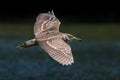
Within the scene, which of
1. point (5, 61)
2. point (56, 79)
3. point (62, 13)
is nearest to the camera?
point (56, 79)

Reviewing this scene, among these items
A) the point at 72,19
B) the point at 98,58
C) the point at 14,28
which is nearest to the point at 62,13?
the point at 72,19

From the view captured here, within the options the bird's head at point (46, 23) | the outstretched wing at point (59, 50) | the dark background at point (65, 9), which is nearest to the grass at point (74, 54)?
the bird's head at point (46, 23)

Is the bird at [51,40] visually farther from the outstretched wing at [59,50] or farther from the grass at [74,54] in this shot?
the grass at [74,54]

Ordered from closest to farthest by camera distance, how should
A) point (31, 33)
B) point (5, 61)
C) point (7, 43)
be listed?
point (5, 61), point (7, 43), point (31, 33)

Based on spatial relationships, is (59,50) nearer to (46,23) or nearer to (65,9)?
(46,23)

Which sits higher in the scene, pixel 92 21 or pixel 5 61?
pixel 5 61

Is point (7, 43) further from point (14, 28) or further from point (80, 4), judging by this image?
point (80, 4)

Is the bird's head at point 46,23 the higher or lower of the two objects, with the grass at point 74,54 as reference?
higher

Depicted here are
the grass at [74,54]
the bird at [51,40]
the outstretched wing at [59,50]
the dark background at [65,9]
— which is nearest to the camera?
the outstretched wing at [59,50]
